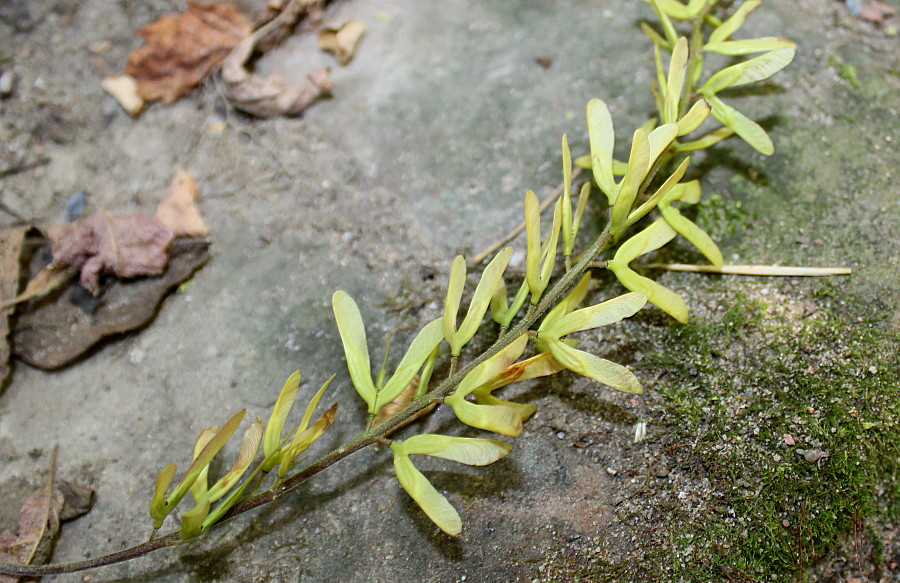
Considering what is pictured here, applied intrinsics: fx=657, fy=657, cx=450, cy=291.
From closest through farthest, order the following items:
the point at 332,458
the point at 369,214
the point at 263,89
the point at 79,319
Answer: the point at 332,458 → the point at 79,319 → the point at 369,214 → the point at 263,89

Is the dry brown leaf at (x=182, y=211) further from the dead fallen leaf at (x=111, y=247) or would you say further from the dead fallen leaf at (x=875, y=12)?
the dead fallen leaf at (x=875, y=12)

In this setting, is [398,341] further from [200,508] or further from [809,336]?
[809,336]

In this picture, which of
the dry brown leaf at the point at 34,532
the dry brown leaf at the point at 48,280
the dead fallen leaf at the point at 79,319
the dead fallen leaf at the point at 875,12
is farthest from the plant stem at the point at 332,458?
the dead fallen leaf at the point at 875,12

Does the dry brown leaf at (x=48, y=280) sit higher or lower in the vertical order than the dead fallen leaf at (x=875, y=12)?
lower

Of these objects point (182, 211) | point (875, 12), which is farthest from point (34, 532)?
point (875, 12)

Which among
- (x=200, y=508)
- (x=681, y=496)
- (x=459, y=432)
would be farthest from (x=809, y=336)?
(x=200, y=508)

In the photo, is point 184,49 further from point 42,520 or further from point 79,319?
point 42,520

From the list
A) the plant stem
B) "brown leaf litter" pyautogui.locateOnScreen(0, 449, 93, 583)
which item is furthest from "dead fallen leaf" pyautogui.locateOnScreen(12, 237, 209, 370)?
the plant stem
